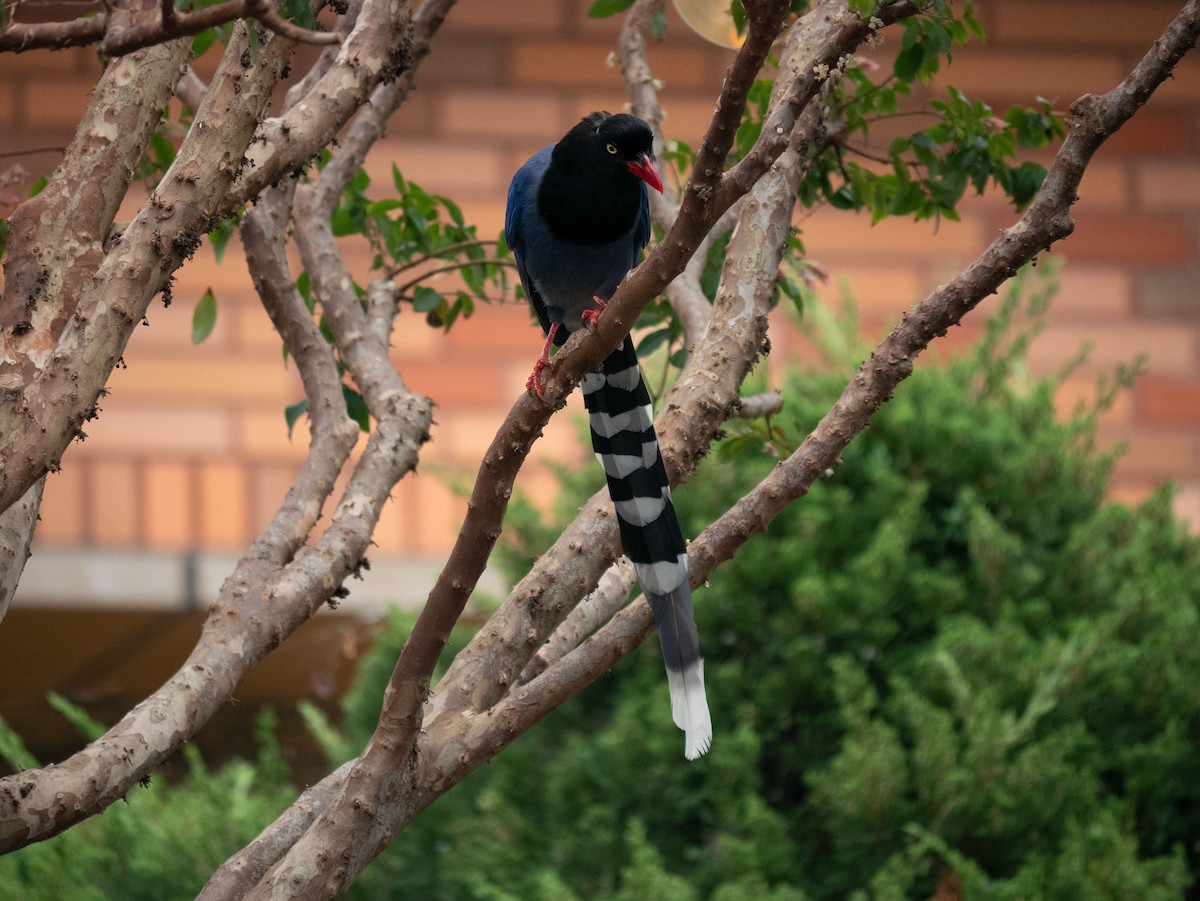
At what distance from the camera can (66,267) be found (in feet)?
6.80

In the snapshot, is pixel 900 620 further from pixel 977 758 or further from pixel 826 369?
pixel 826 369

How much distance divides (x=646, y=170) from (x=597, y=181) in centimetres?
15

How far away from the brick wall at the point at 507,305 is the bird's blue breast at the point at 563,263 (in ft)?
9.49

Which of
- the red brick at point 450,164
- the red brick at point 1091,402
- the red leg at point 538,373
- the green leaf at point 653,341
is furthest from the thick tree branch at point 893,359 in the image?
the red brick at point 1091,402

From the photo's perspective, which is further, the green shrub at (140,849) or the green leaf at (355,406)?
the green shrub at (140,849)

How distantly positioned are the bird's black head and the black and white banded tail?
0.34 meters

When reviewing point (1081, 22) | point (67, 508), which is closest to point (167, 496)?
point (67, 508)

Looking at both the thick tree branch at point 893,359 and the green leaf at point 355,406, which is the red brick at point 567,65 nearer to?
the green leaf at point 355,406

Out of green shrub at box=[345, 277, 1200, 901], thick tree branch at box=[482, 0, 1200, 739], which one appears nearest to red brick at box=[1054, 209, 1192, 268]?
green shrub at box=[345, 277, 1200, 901]

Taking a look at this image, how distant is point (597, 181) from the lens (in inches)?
104

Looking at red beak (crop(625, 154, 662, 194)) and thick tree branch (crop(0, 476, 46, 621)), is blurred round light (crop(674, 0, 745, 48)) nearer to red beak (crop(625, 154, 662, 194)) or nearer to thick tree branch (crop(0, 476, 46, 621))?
red beak (crop(625, 154, 662, 194))

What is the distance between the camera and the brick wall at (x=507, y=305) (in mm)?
5980

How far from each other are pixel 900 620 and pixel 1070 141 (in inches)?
85.1

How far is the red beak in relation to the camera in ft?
8.26
